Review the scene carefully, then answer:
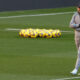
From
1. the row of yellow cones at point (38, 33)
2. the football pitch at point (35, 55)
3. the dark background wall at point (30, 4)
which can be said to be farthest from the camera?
the dark background wall at point (30, 4)

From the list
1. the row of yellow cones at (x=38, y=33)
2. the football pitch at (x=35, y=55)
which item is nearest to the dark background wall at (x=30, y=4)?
the football pitch at (x=35, y=55)

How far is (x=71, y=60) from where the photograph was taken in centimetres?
1428

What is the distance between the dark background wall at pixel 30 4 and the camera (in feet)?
112

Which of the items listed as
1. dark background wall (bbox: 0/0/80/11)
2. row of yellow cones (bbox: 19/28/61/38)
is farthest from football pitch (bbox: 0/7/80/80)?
dark background wall (bbox: 0/0/80/11)

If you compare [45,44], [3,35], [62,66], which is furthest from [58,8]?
[62,66]

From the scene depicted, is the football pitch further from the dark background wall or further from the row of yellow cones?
the dark background wall

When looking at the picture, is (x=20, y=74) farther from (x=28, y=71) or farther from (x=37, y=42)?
(x=37, y=42)

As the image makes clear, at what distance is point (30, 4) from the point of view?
35094 mm

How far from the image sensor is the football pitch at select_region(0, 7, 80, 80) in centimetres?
1181

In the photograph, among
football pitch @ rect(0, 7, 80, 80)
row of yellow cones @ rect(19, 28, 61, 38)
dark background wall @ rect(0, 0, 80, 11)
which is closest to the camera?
football pitch @ rect(0, 7, 80, 80)

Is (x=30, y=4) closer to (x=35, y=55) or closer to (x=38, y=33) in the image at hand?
(x=38, y=33)

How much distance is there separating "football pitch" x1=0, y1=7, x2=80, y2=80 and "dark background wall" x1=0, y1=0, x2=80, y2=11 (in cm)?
697

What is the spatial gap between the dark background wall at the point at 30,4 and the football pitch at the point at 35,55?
6968 millimetres

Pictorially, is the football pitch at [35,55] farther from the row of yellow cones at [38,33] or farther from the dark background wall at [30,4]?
the dark background wall at [30,4]
